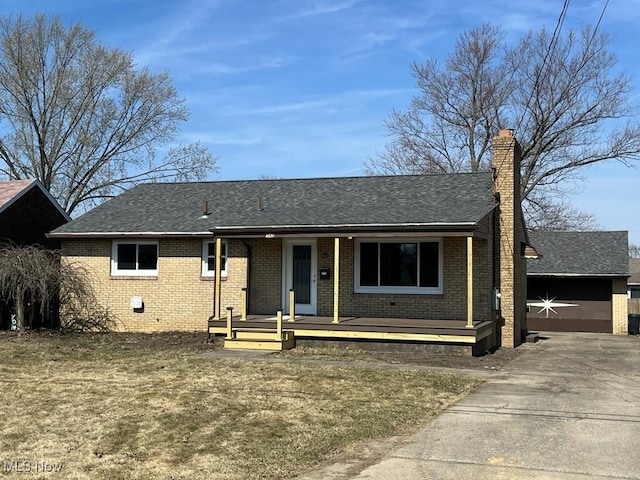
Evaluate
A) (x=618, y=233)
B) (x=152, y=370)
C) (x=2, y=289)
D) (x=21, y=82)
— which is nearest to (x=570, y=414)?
(x=152, y=370)

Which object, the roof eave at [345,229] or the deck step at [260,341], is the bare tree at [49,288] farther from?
the deck step at [260,341]

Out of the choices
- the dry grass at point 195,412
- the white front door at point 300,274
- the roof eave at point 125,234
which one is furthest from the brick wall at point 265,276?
the dry grass at point 195,412

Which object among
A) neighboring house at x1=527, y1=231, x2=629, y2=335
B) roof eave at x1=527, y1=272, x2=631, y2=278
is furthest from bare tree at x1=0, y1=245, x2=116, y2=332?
neighboring house at x1=527, y1=231, x2=629, y2=335

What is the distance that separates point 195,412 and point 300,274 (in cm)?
1005

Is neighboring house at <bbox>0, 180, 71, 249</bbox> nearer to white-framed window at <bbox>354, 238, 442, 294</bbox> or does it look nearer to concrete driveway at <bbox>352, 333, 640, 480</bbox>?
white-framed window at <bbox>354, 238, 442, 294</bbox>

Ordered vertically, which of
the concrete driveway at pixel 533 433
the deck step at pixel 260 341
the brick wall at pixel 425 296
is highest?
the brick wall at pixel 425 296

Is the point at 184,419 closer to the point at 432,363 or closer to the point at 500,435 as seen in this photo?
the point at 500,435

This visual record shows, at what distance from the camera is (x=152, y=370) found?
12.1 metres

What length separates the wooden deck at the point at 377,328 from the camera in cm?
1480

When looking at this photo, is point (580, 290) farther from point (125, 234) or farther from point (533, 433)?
point (533, 433)

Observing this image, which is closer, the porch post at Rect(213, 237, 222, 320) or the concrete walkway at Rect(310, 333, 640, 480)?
the concrete walkway at Rect(310, 333, 640, 480)

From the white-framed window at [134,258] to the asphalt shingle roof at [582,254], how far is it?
52.5ft

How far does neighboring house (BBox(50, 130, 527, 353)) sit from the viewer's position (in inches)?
634
